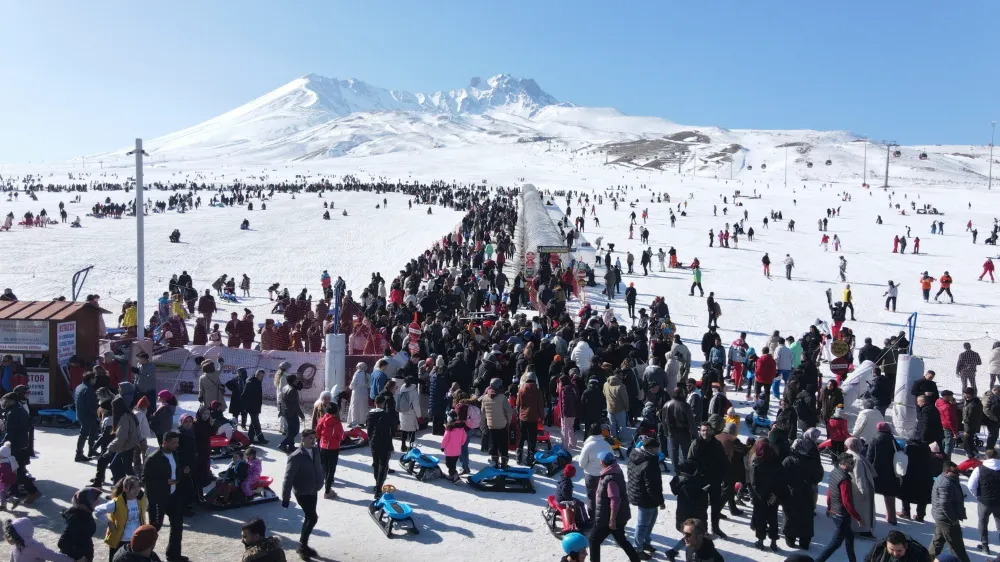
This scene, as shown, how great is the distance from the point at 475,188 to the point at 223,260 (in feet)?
138

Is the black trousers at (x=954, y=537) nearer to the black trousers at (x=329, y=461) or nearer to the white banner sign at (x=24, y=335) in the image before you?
the black trousers at (x=329, y=461)

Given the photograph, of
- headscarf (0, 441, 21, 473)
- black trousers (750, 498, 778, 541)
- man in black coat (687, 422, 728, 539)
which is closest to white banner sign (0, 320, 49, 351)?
headscarf (0, 441, 21, 473)

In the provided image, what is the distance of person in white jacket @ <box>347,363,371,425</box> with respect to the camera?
32.4ft

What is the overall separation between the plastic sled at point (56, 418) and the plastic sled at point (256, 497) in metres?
4.09

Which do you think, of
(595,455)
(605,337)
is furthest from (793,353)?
(595,455)

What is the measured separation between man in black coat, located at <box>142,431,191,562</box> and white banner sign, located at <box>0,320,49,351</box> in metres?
5.75

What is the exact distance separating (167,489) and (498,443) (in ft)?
12.3

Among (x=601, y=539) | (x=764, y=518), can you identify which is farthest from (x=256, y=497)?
(x=764, y=518)

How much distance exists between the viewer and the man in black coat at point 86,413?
8.61 metres

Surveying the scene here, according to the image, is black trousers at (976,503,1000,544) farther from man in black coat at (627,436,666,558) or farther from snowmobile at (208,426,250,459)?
snowmobile at (208,426,250,459)

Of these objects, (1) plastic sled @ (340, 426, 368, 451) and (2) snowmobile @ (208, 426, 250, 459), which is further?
(1) plastic sled @ (340, 426, 368, 451)

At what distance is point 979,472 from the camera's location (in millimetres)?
6820

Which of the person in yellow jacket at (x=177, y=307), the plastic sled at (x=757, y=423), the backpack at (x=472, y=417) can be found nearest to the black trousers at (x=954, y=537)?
the plastic sled at (x=757, y=423)

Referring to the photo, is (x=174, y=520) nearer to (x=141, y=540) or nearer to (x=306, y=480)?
(x=306, y=480)
